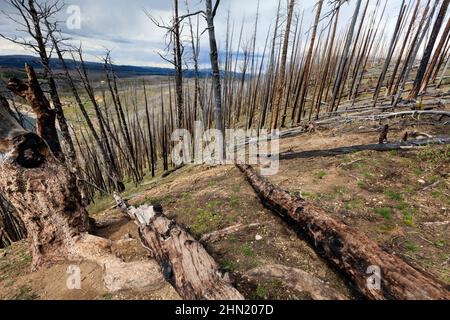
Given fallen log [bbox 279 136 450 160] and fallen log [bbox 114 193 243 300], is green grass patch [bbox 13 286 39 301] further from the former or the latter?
fallen log [bbox 279 136 450 160]

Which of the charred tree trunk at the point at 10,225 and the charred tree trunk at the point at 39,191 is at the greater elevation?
the charred tree trunk at the point at 39,191

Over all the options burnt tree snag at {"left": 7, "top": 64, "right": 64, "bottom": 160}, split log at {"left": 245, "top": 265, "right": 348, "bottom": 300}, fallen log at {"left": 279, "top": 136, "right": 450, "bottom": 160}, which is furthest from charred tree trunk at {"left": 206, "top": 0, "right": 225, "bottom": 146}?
split log at {"left": 245, "top": 265, "right": 348, "bottom": 300}

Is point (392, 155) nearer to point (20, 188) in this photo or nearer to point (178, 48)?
point (20, 188)

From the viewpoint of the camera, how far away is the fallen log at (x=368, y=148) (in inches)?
208

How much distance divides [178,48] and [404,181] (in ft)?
30.6

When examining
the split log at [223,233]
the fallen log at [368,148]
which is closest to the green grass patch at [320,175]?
the fallen log at [368,148]

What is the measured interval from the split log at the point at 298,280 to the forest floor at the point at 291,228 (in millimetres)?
62

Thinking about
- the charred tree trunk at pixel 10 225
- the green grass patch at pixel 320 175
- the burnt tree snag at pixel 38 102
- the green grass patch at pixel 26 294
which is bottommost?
the charred tree trunk at pixel 10 225

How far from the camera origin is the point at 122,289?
8.42ft

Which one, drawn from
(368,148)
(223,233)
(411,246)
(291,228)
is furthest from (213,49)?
(411,246)

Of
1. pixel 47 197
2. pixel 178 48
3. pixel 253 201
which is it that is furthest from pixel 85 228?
pixel 178 48

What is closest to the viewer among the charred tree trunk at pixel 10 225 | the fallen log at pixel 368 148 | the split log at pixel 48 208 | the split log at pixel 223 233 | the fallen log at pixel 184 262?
the fallen log at pixel 184 262

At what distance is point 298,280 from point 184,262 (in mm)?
1322

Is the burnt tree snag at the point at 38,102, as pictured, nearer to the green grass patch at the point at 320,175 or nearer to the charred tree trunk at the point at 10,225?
the green grass patch at the point at 320,175
